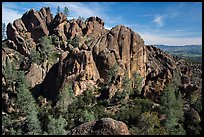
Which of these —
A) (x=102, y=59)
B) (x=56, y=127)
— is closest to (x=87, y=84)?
(x=102, y=59)

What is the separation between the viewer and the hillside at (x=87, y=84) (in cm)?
2553

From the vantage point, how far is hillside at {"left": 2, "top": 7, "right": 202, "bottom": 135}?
25.5 m

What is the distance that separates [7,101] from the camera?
33469 millimetres

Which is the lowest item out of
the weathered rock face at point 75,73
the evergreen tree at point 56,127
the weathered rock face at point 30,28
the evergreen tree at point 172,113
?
the evergreen tree at point 56,127

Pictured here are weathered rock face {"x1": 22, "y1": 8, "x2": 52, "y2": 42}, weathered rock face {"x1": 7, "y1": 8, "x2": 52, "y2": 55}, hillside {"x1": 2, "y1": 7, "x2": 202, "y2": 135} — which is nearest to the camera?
hillside {"x1": 2, "y1": 7, "x2": 202, "y2": 135}

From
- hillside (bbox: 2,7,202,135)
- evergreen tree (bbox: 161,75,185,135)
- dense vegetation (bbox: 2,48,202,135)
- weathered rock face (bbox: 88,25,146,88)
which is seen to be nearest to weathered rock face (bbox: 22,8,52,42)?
hillside (bbox: 2,7,202,135)

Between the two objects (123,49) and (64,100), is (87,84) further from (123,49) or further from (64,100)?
(123,49)

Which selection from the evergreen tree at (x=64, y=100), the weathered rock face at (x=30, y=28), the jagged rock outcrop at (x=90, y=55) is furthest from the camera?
the weathered rock face at (x=30, y=28)

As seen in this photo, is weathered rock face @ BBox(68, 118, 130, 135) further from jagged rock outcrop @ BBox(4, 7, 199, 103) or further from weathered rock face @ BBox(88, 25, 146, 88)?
weathered rock face @ BBox(88, 25, 146, 88)

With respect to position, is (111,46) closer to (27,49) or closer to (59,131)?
(27,49)

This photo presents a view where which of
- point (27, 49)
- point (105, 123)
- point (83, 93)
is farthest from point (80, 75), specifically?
point (105, 123)

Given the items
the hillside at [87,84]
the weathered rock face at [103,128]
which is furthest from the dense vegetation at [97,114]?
the weathered rock face at [103,128]

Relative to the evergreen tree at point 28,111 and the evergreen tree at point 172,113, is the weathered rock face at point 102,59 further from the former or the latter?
the evergreen tree at point 172,113

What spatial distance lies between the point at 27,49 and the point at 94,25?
48.3ft
